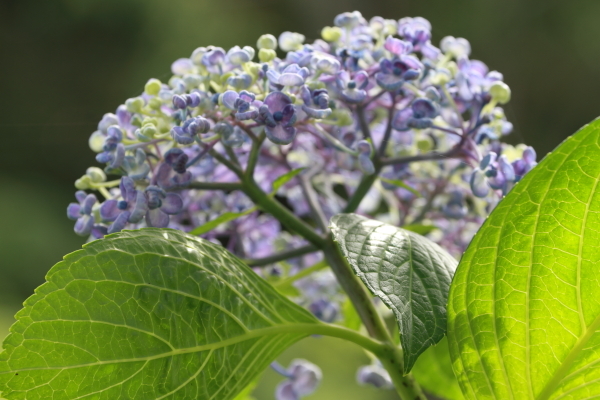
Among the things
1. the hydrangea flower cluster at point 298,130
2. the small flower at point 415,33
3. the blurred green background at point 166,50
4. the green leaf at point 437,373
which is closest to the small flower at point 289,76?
the hydrangea flower cluster at point 298,130

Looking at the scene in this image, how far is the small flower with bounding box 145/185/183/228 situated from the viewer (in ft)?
1.09

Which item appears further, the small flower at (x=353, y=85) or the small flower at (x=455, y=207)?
the small flower at (x=455, y=207)

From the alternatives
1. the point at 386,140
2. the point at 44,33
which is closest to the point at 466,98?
the point at 386,140

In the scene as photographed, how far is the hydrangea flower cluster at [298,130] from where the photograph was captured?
34 cm

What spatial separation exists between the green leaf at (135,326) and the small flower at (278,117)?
0.22 ft

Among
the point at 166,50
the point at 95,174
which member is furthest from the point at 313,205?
the point at 166,50

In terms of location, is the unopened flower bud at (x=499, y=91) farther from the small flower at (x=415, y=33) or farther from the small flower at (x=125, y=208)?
→ the small flower at (x=125, y=208)

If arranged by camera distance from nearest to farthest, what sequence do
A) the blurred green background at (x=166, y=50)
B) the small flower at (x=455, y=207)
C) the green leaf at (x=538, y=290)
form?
the green leaf at (x=538, y=290) → the small flower at (x=455, y=207) → the blurred green background at (x=166, y=50)

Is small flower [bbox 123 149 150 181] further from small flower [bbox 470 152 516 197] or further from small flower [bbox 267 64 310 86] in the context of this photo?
small flower [bbox 470 152 516 197]

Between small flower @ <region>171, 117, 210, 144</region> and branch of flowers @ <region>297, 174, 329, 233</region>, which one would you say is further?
branch of flowers @ <region>297, 174, 329, 233</region>

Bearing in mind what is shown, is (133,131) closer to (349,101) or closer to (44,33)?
(349,101)

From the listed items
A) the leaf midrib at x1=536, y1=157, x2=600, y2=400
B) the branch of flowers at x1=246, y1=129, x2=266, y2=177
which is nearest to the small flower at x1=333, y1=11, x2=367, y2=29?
the branch of flowers at x1=246, y1=129, x2=266, y2=177

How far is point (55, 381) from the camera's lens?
0.26 meters

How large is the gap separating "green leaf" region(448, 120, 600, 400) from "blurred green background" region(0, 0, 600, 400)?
2.06 meters
